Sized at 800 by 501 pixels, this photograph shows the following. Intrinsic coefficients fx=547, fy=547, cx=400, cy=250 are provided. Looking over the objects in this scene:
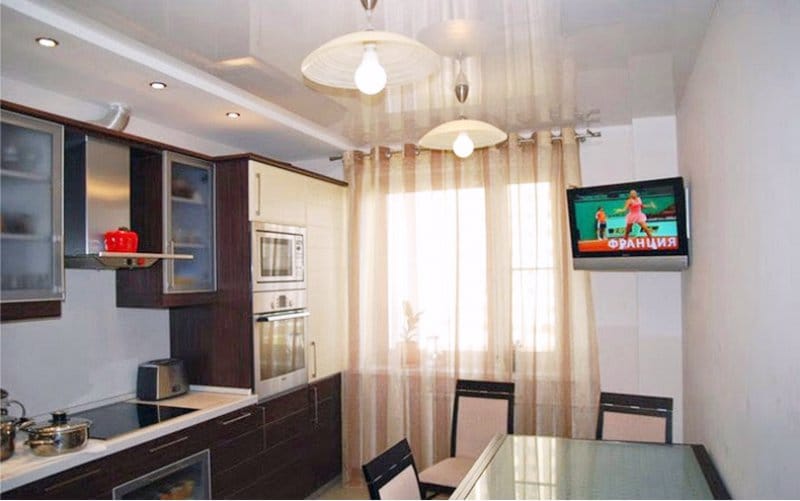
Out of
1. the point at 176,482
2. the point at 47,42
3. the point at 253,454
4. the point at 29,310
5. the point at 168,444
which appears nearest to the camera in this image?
the point at 47,42

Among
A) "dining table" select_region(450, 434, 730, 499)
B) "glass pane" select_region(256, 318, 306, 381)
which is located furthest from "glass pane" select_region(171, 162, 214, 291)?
"dining table" select_region(450, 434, 730, 499)

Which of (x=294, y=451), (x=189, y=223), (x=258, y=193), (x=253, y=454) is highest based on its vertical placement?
(x=258, y=193)

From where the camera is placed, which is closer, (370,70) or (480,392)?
(370,70)

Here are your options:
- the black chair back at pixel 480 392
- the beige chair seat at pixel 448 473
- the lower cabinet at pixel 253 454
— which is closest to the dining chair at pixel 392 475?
the beige chair seat at pixel 448 473

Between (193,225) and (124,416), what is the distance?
1161 mm

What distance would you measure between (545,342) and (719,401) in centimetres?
153

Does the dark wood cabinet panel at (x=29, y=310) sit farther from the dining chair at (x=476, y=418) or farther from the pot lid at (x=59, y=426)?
the dining chair at (x=476, y=418)

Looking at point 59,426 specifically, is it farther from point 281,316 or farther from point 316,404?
point 316,404

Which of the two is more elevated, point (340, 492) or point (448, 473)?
point (448, 473)

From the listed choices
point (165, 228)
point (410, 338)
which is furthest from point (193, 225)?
point (410, 338)

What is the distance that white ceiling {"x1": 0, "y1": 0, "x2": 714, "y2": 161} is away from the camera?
207 cm

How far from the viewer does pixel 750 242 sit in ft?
5.76

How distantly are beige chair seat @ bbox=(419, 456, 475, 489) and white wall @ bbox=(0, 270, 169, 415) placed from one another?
182 cm

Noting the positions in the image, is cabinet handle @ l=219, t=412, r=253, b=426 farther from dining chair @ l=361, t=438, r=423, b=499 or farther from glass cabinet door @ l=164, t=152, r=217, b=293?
dining chair @ l=361, t=438, r=423, b=499
